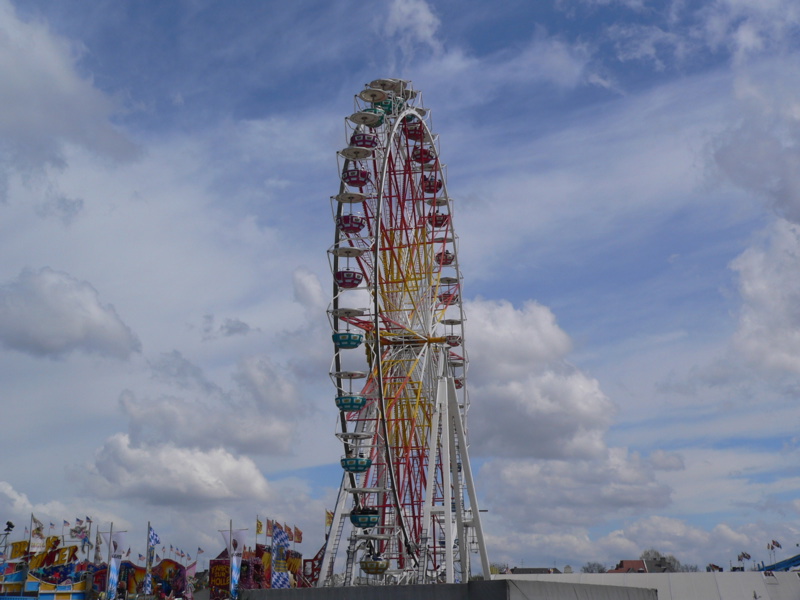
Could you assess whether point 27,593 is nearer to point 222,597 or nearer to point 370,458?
point 222,597

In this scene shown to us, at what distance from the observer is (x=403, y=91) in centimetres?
5716

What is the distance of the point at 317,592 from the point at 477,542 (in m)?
14.6

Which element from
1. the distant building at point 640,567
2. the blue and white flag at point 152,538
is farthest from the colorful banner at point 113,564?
the distant building at point 640,567

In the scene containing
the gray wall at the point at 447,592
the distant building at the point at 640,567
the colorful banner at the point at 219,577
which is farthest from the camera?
the distant building at the point at 640,567

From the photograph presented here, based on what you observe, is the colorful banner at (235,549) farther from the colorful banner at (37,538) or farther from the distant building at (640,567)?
the distant building at (640,567)

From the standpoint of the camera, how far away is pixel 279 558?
67312mm

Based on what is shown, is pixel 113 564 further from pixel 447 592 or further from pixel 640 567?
pixel 640 567

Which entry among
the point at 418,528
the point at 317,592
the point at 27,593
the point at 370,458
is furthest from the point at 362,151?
the point at 27,593

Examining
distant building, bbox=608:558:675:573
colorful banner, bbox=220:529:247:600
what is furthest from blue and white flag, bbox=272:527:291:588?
distant building, bbox=608:558:675:573

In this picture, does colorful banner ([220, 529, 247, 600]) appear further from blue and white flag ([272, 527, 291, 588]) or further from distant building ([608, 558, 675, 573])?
distant building ([608, 558, 675, 573])

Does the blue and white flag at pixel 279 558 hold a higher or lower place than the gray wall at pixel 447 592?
higher

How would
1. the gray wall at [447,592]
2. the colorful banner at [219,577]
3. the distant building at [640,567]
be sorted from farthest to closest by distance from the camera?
the distant building at [640,567], the colorful banner at [219,577], the gray wall at [447,592]

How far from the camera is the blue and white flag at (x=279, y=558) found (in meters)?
61.5

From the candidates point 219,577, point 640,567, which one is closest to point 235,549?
point 219,577
